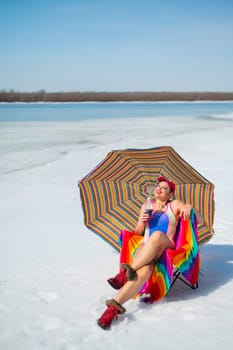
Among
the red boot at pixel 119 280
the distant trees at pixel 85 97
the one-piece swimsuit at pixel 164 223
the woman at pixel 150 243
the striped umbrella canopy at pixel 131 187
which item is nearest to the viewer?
the woman at pixel 150 243

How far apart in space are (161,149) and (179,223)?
654mm

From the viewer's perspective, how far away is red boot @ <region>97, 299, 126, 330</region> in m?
2.86

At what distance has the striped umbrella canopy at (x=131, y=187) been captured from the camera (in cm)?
365

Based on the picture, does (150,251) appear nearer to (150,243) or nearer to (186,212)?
(150,243)

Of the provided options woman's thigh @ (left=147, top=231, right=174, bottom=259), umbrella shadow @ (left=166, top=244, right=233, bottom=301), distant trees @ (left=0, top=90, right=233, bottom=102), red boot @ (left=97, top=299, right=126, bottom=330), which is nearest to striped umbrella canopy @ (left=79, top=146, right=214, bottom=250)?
umbrella shadow @ (left=166, top=244, right=233, bottom=301)

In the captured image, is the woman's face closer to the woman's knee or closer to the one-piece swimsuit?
the one-piece swimsuit

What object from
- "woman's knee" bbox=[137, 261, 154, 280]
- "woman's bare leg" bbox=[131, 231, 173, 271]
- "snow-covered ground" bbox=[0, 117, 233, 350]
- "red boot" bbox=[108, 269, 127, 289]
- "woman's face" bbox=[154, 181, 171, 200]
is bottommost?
"snow-covered ground" bbox=[0, 117, 233, 350]

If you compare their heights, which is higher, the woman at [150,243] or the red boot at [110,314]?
the woman at [150,243]

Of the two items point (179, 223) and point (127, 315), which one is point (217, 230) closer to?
point (179, 223)

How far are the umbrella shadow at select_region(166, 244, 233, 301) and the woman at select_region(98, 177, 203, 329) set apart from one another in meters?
0.44

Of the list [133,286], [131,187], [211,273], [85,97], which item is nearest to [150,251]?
[133,286]

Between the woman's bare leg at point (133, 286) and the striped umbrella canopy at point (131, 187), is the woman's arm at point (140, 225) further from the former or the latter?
the woman's bare leg at point (133, 286)

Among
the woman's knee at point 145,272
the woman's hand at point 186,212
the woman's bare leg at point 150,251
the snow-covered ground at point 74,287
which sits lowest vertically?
the snow-covered ground at point 74,287

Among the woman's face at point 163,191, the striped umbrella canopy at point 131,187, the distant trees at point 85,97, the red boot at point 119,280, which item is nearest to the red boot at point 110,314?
the red boot at point 119,280
